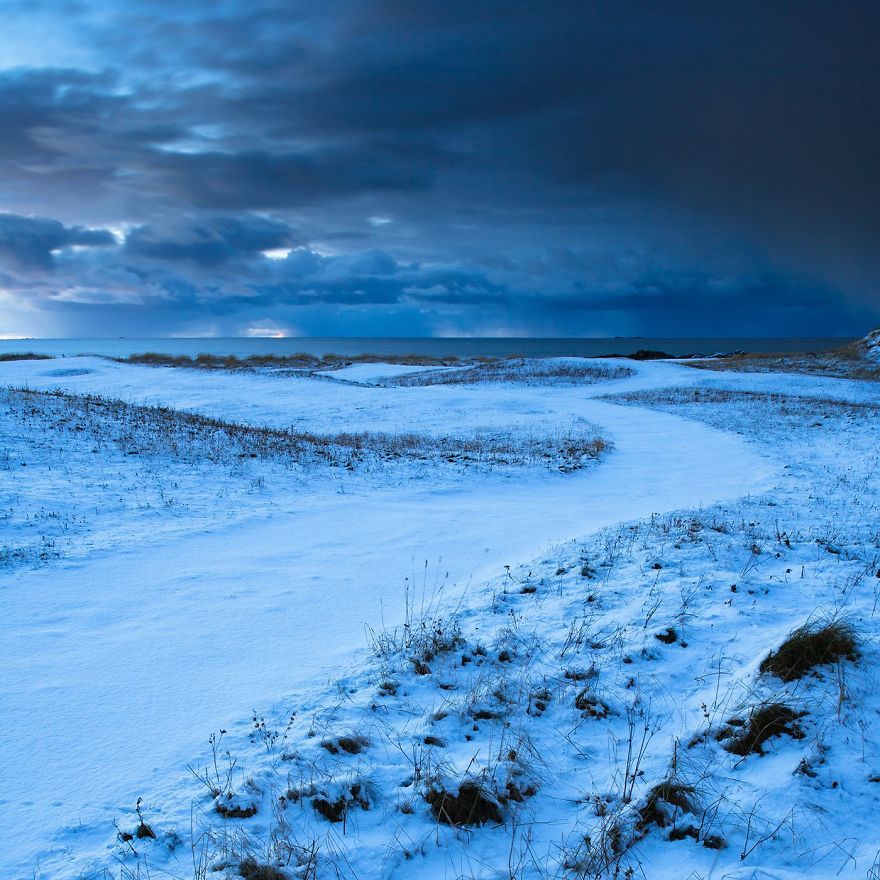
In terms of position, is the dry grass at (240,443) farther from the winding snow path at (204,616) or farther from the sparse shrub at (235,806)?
the sparse shrub at (235,806)

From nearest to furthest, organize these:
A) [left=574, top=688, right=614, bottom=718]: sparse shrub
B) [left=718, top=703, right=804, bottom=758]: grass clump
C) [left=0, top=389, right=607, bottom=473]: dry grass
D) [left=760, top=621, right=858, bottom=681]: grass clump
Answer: [left=718, top=703, right=804, bottom=758]: grass clump
[left=574, top=688, right=614, bottom=718]: sparse shrub
[left=760, top=621, right=858, bottom=681]: grass clump
[left=0, top=389, right=607, bottom=473]: dry grass

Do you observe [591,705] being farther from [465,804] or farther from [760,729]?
[465,804]

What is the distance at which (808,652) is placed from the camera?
5883 mm

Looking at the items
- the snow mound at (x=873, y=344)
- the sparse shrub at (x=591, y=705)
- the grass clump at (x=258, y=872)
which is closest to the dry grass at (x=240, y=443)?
the sparse shrub at (x=591, y=705)

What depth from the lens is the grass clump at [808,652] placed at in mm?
5755

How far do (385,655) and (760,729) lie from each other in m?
3.73

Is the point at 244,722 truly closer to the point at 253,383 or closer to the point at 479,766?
the point at 479,766

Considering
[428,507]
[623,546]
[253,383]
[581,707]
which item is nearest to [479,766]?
[581,707]

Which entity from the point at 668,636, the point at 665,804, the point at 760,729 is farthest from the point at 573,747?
the point at 668,636

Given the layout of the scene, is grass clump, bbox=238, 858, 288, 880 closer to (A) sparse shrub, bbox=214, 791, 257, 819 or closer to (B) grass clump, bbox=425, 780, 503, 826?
(A) sparse shrub, bbox=214, 791, 257, 819

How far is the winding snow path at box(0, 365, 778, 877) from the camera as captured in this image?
4820 millimetres

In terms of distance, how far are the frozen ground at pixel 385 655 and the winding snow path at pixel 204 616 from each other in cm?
4

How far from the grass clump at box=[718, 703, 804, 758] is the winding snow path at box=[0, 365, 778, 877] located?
400cm

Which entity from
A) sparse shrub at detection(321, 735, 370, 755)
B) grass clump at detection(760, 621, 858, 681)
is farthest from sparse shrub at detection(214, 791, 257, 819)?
grass clump at detection(760, 621, 858, 681)
